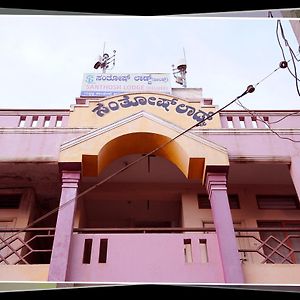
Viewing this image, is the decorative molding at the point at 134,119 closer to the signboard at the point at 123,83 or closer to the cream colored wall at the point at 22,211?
the cream colored wall at the point at 22,211

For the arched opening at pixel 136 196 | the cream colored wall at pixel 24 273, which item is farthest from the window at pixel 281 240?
the cream colored wall at pixel 24 273

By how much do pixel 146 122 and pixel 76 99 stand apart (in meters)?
2.20

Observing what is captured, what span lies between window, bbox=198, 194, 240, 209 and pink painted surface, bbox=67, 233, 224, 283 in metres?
2.05

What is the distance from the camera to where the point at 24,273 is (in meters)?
6.26

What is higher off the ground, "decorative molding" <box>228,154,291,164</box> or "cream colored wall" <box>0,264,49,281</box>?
"decorative molding" <box>228,154,291,164</box>

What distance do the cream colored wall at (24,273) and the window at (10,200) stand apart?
234cm

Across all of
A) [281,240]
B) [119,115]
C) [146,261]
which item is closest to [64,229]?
[146,261]

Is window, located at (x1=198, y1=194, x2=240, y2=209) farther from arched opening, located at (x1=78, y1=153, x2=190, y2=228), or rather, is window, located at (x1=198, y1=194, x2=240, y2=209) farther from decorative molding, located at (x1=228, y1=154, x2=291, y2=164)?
decorative molding, located at (x1=228, y1=154, x2=291, y2=164)

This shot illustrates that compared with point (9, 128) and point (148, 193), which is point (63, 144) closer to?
point (9, 128)

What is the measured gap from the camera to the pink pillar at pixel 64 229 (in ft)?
19.5

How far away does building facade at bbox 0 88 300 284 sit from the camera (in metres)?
6.27

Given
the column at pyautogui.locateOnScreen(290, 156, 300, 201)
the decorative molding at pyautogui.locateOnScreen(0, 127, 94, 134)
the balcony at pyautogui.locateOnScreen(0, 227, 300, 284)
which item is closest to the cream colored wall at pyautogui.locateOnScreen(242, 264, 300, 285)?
the balcony at pyautogui.locateOnScreen(0, 227, 300, 284)

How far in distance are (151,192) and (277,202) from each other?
2596 mm

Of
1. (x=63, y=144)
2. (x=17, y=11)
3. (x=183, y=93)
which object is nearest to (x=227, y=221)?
(x=63, y=144)
